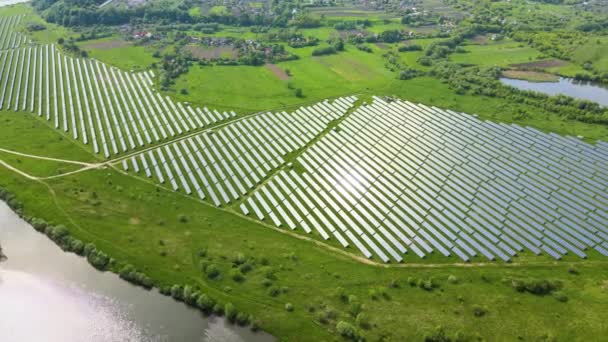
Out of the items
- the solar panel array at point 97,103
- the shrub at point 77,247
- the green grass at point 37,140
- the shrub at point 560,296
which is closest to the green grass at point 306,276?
the shrub at point 560,296

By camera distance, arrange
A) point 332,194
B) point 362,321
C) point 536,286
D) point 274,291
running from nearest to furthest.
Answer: point 362,321 < point 536,286 < point 274,291 < point 332,194

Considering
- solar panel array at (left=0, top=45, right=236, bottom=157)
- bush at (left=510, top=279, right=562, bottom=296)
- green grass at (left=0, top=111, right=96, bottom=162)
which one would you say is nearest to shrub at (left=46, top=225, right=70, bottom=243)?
green grass at (left=0, top=111, right=96, bottom=162)

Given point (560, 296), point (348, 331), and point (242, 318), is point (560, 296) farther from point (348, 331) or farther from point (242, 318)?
point (242, 318)

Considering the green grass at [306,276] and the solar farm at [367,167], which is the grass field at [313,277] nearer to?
the green grass at [306,276]

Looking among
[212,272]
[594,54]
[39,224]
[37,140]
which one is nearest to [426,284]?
[212,272]

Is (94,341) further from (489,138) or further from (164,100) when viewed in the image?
(489,138)

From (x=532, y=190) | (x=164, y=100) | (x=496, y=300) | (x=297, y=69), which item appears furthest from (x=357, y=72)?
(x=496, y=300)
